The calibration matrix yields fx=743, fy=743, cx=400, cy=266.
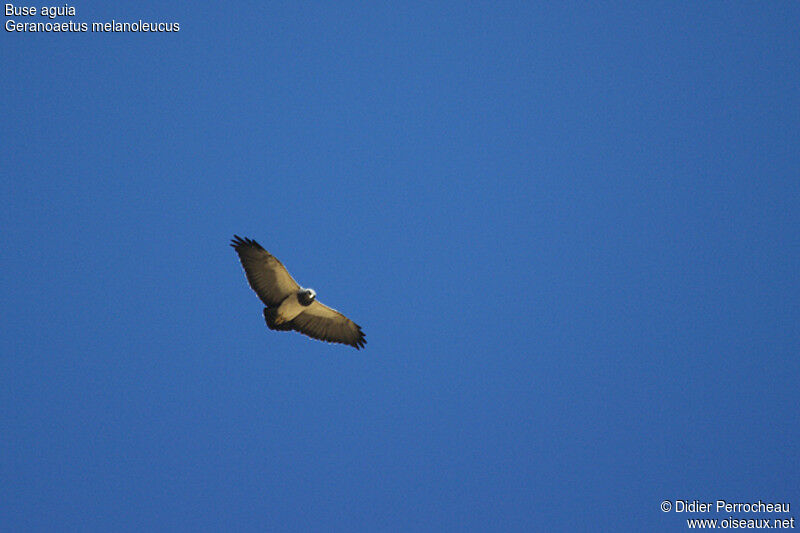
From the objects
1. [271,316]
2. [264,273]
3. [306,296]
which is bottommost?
[271,316]

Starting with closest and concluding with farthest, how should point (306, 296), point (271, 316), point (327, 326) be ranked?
1. point (306, 296)
2. point (271, 316)
3. point (327, 326)

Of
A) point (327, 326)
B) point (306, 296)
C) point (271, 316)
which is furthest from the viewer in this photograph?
point (327, 326)

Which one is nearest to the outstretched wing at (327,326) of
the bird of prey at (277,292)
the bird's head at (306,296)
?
the bird of prey at (277,292)

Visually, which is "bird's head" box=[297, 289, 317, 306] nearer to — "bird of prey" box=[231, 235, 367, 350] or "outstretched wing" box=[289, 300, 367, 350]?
"bird of prey" box=[231, 235, 367, 350]

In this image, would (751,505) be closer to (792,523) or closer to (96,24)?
(792,523)

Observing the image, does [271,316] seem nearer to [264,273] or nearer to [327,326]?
[264,273]

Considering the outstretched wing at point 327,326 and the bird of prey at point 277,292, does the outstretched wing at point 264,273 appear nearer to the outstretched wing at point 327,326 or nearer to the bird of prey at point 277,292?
the bird of prey at point 277,292

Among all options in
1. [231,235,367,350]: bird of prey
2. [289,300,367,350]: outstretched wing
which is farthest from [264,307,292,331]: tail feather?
[289,300,367,350]: outstretched wing

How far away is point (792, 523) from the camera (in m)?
18.1

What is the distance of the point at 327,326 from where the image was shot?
1664 cm

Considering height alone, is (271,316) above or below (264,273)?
below

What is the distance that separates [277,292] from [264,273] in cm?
50

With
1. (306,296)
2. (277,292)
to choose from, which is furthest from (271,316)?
(306,296)

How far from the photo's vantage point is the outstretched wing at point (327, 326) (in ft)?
53.2
